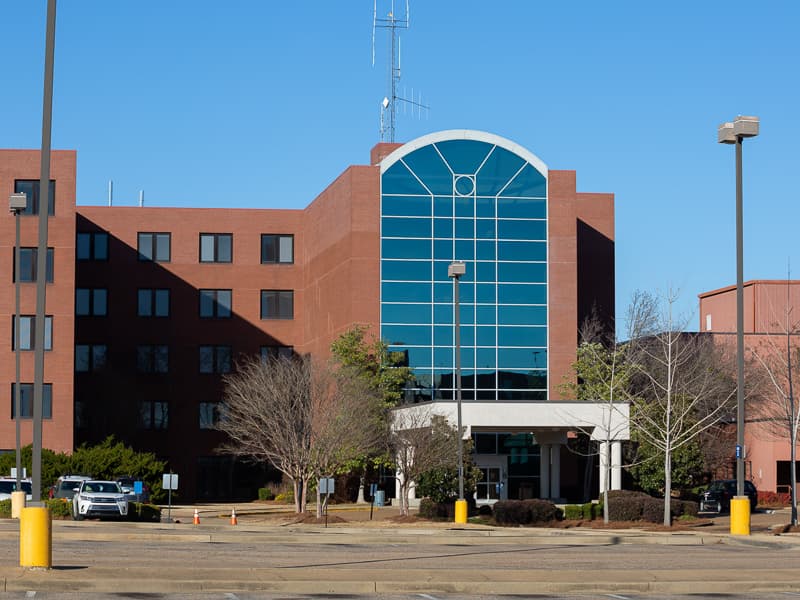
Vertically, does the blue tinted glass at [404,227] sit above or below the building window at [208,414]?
above

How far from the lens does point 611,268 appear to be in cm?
7706

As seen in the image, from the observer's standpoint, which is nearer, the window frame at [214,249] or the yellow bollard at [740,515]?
the yellow bollard at [740,515]

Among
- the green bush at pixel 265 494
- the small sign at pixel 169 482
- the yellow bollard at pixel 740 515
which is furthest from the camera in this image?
the green bush at pixel 265 494

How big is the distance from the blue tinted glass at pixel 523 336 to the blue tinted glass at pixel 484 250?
11.6ft

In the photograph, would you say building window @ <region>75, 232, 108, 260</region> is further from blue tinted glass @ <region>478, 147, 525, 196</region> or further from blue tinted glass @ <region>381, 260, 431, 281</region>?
blue tinted glass @ <region>478, 147, 525, 196</region>

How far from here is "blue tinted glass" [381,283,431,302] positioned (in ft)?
213

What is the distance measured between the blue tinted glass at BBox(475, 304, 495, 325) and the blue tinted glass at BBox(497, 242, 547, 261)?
2.58m

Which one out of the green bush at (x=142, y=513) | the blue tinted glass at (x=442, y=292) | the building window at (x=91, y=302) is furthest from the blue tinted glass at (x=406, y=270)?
the green bush at (x=142, y=513)

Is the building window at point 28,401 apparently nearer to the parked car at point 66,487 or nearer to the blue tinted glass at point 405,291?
the parked car at point 66,487

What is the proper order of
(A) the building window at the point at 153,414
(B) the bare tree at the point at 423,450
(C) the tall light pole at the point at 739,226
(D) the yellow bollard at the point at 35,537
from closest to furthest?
(D) the yellow bollard at the point at 35,537
(C) the tall light pole at the point at 739,226
(B) the bare tree at the point at 423,450
(A) the building window at the point at 153,414

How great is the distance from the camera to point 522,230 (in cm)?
6556

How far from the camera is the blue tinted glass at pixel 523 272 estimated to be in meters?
65.2

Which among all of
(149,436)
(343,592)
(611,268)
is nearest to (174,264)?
(149,436)

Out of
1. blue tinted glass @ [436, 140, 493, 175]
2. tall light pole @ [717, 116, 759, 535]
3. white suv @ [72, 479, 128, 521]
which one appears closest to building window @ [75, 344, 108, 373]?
blue tinted glass @ [436, 140, 493, 175]
